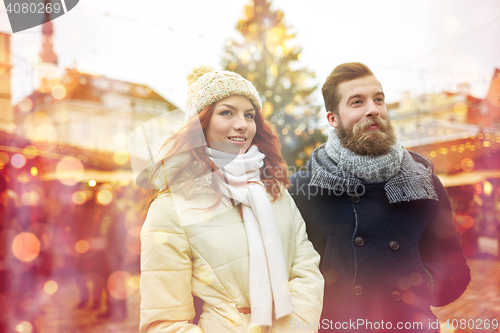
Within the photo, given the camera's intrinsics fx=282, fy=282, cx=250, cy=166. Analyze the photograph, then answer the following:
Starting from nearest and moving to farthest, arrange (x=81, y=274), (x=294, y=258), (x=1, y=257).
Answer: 1. (x=294, y=258)
2. (x=1, y=257)
3. (x=81, y=274)

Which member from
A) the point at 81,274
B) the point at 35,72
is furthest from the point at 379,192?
the point at 81,274

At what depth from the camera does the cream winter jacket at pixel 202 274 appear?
1205 millimetres

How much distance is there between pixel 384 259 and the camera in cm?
161

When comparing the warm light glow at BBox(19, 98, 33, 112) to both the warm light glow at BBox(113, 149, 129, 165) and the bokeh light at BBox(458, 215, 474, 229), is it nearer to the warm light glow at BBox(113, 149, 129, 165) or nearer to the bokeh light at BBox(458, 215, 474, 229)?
the warm light glow at BBox(113, 149, 129, 165)

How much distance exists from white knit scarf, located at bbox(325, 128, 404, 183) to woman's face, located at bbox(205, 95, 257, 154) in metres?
0.65

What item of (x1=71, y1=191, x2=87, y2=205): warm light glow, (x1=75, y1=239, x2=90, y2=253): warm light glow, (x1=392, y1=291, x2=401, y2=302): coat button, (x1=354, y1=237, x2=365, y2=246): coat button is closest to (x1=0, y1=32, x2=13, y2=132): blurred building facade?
(x1=71, y1=191, x2=87, y2=205): warm light glow

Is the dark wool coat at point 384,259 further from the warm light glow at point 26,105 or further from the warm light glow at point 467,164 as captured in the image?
the warm light glow at point 467,164

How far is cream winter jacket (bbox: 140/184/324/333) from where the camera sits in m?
1.21

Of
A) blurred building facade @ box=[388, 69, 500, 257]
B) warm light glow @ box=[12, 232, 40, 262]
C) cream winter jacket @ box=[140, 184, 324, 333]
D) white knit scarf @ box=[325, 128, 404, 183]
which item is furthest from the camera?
blurred building facade @ box=[388, 69, 500, 257]

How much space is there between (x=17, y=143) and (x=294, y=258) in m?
4.82

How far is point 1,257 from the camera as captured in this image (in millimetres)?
2668

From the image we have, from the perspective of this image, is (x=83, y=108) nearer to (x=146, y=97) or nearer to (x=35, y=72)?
(x=35, y=72)

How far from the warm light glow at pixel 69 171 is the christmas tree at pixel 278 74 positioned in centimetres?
367

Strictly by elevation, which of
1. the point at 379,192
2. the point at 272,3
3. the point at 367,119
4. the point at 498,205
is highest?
the point at 272,3
